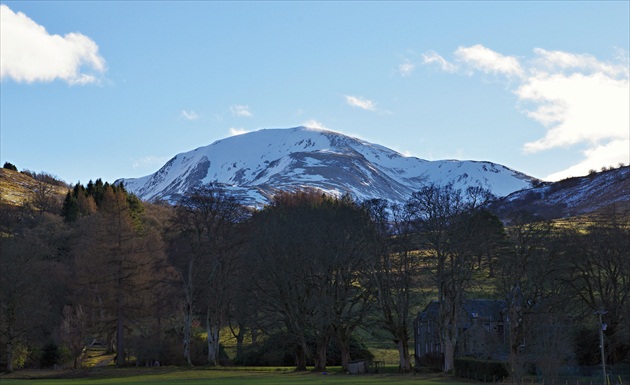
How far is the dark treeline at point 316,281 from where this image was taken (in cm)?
5903

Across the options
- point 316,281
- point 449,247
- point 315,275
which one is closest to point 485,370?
point 449,247

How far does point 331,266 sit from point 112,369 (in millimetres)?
21242

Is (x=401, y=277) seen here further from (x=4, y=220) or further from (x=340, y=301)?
(x=4, y=220)

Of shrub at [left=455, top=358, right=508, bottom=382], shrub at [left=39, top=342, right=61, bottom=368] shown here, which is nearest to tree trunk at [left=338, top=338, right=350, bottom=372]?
shrub at [left=455, top=358, right=508, bottom=382]

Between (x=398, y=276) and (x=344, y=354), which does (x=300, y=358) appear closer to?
(x=344, y=354)

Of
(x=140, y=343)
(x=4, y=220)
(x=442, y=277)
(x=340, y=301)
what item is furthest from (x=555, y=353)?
(x=4, y=220)

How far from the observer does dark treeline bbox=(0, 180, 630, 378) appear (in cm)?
5903

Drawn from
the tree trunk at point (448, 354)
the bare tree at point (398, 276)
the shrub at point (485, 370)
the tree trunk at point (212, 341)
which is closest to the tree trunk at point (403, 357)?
the bare tree at point (398, 276)

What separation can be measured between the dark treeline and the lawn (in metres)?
3.96

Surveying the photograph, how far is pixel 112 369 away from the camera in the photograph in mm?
64062

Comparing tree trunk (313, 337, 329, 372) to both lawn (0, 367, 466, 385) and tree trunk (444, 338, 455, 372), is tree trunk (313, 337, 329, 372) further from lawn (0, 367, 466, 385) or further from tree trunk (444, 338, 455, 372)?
tree trunk (444, 338, 455, 372)

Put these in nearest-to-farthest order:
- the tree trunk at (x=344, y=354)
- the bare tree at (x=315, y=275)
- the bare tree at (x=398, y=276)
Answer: the bare tree at (x=398, y=276) → the bare tree at (x=315, y=275) → the tree trunk at (x=344, y=354)

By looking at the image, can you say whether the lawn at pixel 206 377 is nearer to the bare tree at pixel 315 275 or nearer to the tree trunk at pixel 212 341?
the tree trunk at pixel 212 341

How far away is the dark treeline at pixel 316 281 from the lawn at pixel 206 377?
156 inches
